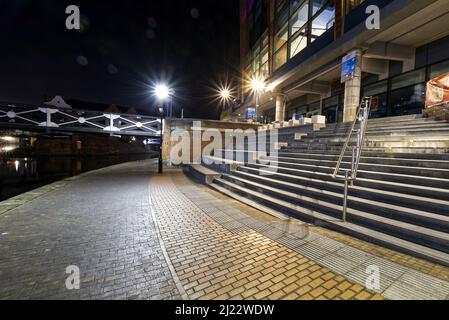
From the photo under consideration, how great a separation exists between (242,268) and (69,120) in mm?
41546

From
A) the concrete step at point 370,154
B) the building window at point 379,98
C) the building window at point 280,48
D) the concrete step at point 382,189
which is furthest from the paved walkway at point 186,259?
the building window at point 280,48

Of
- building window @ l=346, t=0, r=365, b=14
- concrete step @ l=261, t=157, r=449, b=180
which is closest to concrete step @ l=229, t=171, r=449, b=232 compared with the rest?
concrete step @ l=261, t=157, r=449, b=180

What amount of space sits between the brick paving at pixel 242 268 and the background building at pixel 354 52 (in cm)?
1190

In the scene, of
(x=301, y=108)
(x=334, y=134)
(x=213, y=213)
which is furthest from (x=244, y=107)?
(x=213, y=213)

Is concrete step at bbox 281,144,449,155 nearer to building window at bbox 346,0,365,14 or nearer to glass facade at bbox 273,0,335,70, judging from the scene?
building window at bbox 346,0,365,14

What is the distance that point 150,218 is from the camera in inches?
188

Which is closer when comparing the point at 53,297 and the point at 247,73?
the point at 53,297

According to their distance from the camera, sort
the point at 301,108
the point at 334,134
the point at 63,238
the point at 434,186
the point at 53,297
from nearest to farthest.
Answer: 1. the point at 53,297
2. the point at 63,238
3. the point at 434,186
4. the point at 334,134
5. the point at 301,108

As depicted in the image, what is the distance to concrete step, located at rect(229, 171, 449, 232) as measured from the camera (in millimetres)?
3228

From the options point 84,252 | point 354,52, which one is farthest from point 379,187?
point 354,52

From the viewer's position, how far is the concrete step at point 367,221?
2.94 metres

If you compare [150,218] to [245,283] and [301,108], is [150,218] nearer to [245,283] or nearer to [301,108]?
[245,283]

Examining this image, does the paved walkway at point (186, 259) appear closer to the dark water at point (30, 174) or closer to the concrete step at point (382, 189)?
the concrete step at point (382, 189)

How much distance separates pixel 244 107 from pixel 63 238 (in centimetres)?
2872
